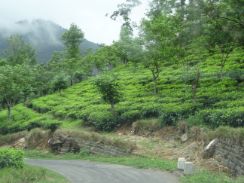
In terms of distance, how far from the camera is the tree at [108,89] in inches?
1304

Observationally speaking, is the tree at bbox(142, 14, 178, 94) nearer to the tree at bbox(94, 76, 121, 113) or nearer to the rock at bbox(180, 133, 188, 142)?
the tree at bbox(94, 76, 121, 113)

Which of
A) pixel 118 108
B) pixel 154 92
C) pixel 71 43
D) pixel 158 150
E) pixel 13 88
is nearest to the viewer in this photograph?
pixel 158 150

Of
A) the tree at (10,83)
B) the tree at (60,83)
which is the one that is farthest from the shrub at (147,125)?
the tree at (60,83)

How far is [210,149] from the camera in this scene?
22.4 m

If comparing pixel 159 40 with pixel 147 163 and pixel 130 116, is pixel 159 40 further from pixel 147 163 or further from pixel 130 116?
pixel 147 163

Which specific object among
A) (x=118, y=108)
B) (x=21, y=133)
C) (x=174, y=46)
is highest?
(x=174, y=46)

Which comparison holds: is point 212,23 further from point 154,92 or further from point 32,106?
point 32,106

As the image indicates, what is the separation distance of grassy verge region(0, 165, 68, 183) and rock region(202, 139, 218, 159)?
7.24 metres

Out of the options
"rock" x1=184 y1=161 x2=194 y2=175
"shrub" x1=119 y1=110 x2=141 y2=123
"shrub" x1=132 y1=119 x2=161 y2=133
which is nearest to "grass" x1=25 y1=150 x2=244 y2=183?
"rock" x1=184 y1=161 x2=194 y2=175

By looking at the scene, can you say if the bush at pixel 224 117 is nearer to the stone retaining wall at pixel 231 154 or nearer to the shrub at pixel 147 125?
the stone retaining wall at pixel 231 154

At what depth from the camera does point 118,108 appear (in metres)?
34.1

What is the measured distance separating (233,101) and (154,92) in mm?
11182

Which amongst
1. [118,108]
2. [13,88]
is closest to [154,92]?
[118,108]

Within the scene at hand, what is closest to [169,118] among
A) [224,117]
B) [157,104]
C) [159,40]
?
[157,104]
